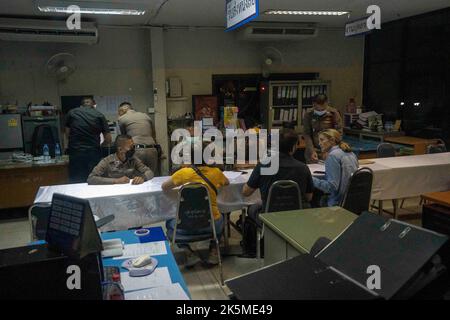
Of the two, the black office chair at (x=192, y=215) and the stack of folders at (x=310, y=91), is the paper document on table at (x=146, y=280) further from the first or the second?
the stack of folders at (x=310, y=91)

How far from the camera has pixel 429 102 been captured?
5.98m

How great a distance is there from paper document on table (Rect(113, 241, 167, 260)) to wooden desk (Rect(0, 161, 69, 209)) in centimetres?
331

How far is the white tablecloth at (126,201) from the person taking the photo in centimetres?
317

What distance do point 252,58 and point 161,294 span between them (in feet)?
19.0

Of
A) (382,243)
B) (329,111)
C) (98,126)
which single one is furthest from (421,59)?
(382,243)

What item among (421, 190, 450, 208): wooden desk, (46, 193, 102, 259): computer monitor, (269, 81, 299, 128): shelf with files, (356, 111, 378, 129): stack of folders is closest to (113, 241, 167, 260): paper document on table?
(46, 193, 102, 259): computer monitor

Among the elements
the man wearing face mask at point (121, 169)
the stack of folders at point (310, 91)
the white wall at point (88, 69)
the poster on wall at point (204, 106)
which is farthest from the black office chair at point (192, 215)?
the stack of folders at point (310, 91)

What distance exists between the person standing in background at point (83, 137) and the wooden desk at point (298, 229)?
3.32 m

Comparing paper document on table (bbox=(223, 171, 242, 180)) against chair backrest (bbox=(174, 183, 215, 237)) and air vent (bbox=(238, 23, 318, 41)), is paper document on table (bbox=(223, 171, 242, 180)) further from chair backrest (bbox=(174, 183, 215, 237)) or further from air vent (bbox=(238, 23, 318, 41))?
air vent (bbox=(238, 23, 318, 41))

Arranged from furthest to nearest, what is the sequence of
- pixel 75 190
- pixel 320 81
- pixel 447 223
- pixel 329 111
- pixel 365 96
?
pixel 365 96
pixel 320 81
pixel 329 111
pixel 75 190
pixel 447 223

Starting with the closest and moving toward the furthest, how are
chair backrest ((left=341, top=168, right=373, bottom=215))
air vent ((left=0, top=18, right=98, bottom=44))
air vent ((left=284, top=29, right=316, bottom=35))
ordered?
chair backrest ((left=341, top=168, right=373, bottom=215))
air vent ((left=0, top=18, right=98, bottom=44))
air vent ((left=284, top=29, right=316, bottom=35))

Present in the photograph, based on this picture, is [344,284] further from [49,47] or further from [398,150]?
[49,47]

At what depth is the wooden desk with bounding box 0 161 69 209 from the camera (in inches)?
186
